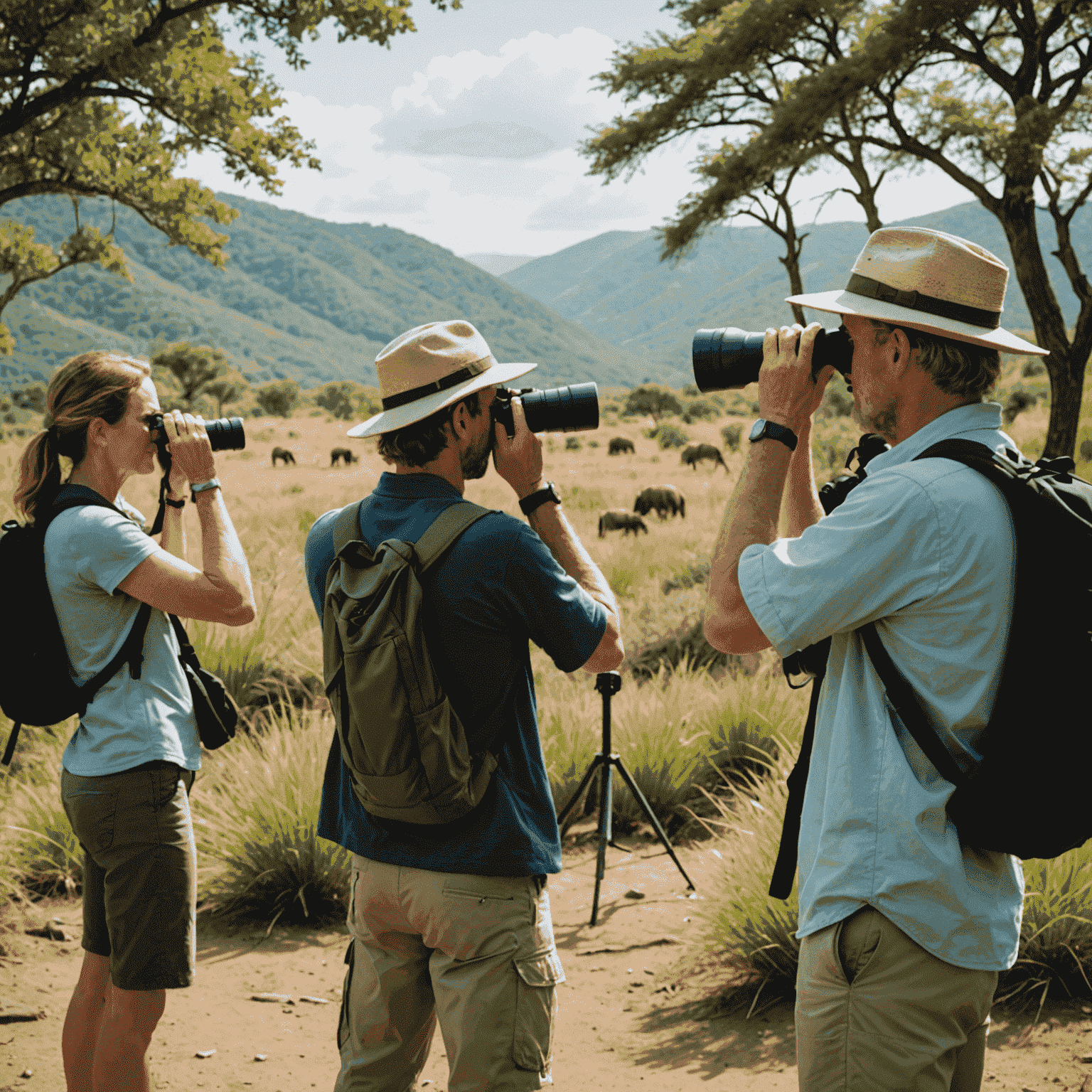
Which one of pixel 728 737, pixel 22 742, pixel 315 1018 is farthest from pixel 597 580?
pixel 22 742

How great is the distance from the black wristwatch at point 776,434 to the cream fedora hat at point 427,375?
476 millimetres

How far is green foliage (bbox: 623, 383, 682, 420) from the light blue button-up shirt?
48.8 meters

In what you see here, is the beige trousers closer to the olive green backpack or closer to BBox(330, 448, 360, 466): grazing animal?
the olive green backpack

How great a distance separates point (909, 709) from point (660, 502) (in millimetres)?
14802

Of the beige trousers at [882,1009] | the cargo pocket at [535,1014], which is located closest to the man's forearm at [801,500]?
the beige trousers at [882,1009]

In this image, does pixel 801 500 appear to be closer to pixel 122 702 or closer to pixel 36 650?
pixel 122 702

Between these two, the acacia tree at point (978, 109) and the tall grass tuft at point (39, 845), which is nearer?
the tall grass tuft at point (39, 845)

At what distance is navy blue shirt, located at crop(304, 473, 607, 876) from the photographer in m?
1.95

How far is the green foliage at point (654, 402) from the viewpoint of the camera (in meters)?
50.8

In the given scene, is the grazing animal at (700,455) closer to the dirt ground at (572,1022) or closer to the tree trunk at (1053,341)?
the tree trunk at (1053,341)

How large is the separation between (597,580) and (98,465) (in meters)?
1.31

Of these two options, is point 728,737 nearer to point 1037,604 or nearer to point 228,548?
point 228,548

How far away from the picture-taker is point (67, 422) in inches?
102

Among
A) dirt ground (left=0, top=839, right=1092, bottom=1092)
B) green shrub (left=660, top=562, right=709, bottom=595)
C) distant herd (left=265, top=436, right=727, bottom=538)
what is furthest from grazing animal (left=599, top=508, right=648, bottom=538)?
dirt ground (left=0, top=839, right=1092, bottom=1092)
